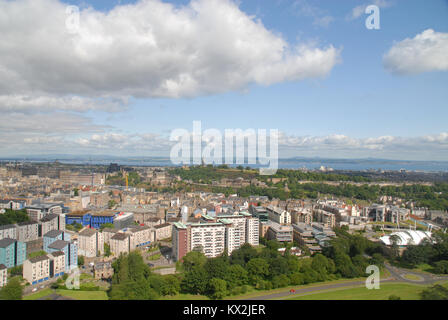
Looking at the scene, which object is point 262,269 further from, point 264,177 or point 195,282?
point 264,177

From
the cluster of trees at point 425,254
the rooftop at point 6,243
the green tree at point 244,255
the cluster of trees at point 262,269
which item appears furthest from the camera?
the cluster of trees at point 425,254

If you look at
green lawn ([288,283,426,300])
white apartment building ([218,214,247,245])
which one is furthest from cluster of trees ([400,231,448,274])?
white apartment building ([218,214,247,245])

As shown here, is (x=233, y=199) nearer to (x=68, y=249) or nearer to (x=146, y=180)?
(x=68, y=249)

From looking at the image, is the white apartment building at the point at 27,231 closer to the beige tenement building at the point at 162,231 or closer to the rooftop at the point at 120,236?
the rooftop at the point at 120,236

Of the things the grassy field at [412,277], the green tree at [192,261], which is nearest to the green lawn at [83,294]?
the green tree at [192,261]
